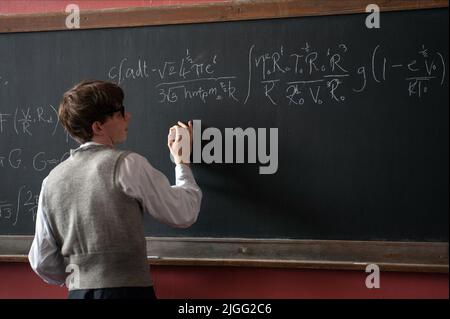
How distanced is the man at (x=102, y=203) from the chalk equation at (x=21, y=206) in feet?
1.83

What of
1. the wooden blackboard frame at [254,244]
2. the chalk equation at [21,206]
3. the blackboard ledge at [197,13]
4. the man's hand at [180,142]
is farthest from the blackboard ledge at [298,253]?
the blackboard ledge at [197,13]

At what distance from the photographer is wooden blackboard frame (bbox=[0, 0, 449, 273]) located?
216 centimetres

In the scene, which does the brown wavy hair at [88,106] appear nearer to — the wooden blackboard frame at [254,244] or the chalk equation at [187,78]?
the chalk equation at [187,78]

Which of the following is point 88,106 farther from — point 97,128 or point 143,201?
point 143,201

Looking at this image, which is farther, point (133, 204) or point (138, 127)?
point (138, 127)

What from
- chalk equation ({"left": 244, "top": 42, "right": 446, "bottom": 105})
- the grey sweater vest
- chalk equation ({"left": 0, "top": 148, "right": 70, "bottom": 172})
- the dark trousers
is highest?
chalk equation ({"left": 244, "top": 42, "right": 446, "bottom": 105})

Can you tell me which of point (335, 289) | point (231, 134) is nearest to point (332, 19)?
point (231, 134)

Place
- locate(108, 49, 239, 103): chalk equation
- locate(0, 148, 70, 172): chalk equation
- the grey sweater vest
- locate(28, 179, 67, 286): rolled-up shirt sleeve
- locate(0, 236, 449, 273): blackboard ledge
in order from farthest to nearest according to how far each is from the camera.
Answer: locate(0, 148, 70, 172): chalk equation < locate(108, 49, 239, 103): chalk equation < locate(0, 236, 449, 273): blackboard ledge < locate(28, 179, 67, 286): rolled-up shirt sleeve < the grey sweater vest

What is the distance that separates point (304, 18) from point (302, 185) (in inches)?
25.5

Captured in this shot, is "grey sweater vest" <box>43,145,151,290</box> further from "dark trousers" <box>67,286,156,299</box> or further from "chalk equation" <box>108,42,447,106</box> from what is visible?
"chalk equation" <box>108,42,447,106</box>

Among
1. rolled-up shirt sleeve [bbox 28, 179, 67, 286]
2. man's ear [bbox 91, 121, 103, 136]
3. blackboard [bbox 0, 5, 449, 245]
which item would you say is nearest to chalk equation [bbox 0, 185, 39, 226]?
blackboard [bbox 0, 5, 449, 245]

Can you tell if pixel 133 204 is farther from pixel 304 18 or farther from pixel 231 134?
pixel 304 18
